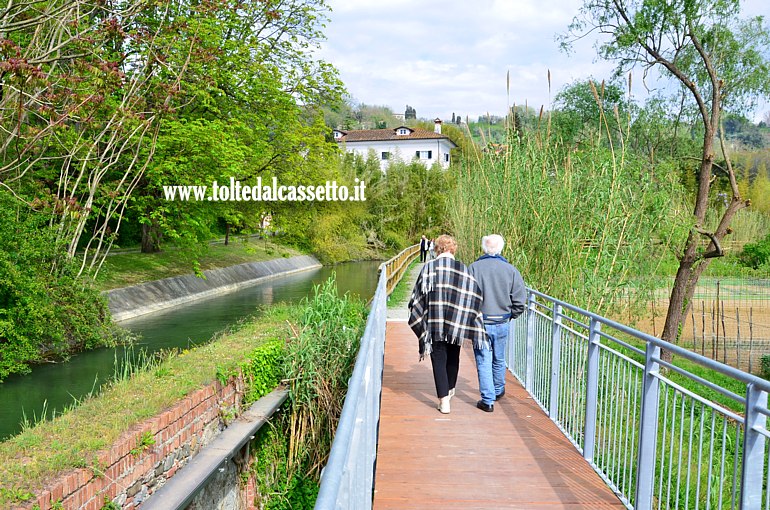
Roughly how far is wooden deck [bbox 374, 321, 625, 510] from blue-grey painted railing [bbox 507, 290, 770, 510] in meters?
0.21

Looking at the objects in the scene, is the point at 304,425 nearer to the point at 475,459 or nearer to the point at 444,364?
the point at 444,364

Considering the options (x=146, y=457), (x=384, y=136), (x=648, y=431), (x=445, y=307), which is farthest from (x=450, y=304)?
(x=384, y=136)

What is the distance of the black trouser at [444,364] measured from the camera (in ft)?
20.6

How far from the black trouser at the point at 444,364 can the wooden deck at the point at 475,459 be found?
1.00 feet

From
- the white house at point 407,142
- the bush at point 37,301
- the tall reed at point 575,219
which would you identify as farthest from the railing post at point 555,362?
the white house at point 407,142

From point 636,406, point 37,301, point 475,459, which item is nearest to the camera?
point 636,406

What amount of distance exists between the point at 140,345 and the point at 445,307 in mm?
12424

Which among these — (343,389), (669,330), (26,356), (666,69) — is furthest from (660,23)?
(26,356)

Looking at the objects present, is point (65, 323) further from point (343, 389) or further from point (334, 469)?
point (334, 469)

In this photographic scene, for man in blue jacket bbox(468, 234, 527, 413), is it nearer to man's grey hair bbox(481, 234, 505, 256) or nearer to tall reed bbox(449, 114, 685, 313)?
man's grey hair bbox(481, 234, 505, 256)

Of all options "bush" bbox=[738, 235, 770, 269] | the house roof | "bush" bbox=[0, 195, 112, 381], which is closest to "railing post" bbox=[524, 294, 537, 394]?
"bush" bbox=[0, 195, 112, 381]

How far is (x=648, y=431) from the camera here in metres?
4.05

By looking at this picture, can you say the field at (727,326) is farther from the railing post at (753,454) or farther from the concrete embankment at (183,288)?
the concrete embankment at (183,288)

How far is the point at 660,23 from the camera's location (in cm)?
1584
